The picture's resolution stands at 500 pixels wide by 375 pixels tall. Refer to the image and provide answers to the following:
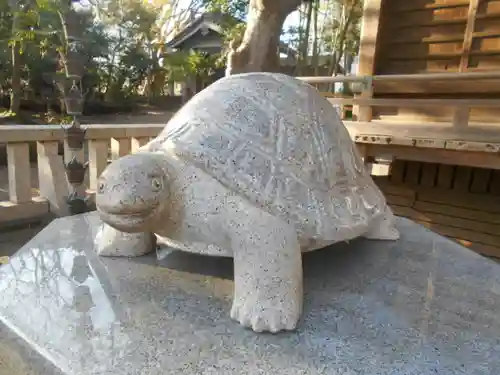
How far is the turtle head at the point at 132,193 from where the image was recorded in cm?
76

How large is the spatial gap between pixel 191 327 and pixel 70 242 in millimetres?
613

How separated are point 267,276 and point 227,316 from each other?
131 mm

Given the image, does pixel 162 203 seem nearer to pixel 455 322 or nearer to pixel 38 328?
pixel 38 328

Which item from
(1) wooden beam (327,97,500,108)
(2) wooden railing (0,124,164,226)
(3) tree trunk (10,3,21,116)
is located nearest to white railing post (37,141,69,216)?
(2) wooden railing (0,124,164,226)

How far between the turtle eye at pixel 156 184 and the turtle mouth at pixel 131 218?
4 cm

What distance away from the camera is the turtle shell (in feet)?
2.76

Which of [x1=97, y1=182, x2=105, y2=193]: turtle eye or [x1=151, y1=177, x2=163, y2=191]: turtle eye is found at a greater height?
[x1=151, y1=177, x2=163, y2=191]: turtle eye

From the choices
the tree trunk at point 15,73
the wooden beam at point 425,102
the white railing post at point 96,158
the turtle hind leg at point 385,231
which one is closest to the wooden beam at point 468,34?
the wooden beam at point 425,102

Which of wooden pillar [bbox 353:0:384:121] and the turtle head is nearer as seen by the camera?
the turtle head

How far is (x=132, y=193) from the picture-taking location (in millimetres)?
755

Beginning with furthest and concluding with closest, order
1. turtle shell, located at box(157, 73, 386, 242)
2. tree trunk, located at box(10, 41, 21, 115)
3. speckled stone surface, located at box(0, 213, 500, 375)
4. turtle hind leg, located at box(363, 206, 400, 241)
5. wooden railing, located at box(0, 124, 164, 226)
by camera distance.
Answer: tree trunk, located at box(10, 41, 21, 115)
wooden railing, located at box(0, 124, 164, 226)
turtle hind leg, located at box(363, 206, 400, 241)
turtle shell, located at box(157, 73, 386, 242)
speckled stone surface, located at box(0, 213, 500, 375)

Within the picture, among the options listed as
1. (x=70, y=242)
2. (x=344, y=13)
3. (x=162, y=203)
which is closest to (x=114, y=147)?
(x=70, y=242)

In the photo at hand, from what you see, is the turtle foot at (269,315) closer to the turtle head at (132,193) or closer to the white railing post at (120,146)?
the turtle head at (132,193)

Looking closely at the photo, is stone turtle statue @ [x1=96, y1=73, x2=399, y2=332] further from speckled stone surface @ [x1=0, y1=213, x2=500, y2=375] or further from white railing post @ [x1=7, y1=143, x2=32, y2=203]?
white railing post @ [x1=7, y1=143, x2=32, y2=203]
